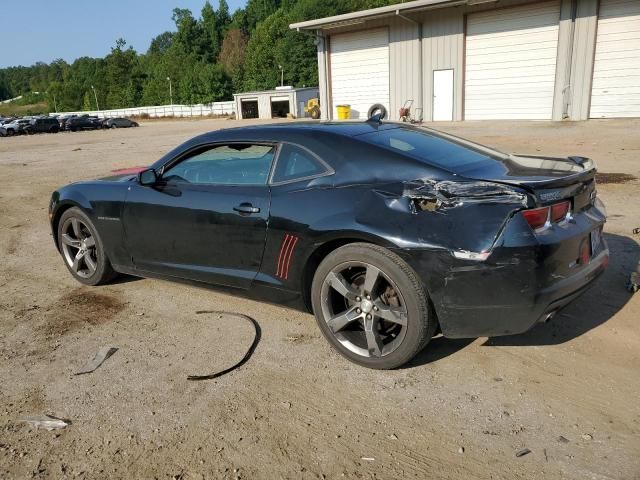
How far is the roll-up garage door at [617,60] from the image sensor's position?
20.0m

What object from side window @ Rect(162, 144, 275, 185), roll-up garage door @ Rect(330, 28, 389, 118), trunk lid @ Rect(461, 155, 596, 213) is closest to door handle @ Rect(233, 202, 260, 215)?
side window @ Rect(162, 144, 275, 185)

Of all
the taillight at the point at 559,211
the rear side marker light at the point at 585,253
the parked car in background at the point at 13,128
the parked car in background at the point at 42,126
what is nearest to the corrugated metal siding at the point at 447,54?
the rear side marker light at the point at 585,253

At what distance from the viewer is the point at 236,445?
8.53ft

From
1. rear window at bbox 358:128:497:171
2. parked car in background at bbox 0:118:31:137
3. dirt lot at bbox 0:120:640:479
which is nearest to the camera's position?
dirt lot at bbox 0:120:640:479

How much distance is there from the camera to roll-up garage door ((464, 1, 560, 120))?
21797mm

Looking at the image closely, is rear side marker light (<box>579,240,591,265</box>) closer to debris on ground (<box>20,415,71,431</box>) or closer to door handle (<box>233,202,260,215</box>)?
door handle (<box>233,202,260,215</box>)

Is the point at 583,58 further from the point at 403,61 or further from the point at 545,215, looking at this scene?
the point at 545,215

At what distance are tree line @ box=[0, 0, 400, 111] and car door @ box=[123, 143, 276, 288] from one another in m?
71.8

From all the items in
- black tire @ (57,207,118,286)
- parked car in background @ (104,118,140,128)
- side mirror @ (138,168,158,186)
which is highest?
side mirror @ (138,168,158,186)

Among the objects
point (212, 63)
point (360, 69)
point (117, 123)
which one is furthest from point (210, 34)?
point (360, 69)

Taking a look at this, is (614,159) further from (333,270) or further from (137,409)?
(137,409)

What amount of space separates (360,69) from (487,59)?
6.88 metres

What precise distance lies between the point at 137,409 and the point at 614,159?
11.4 metres

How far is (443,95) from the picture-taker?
25.2m
